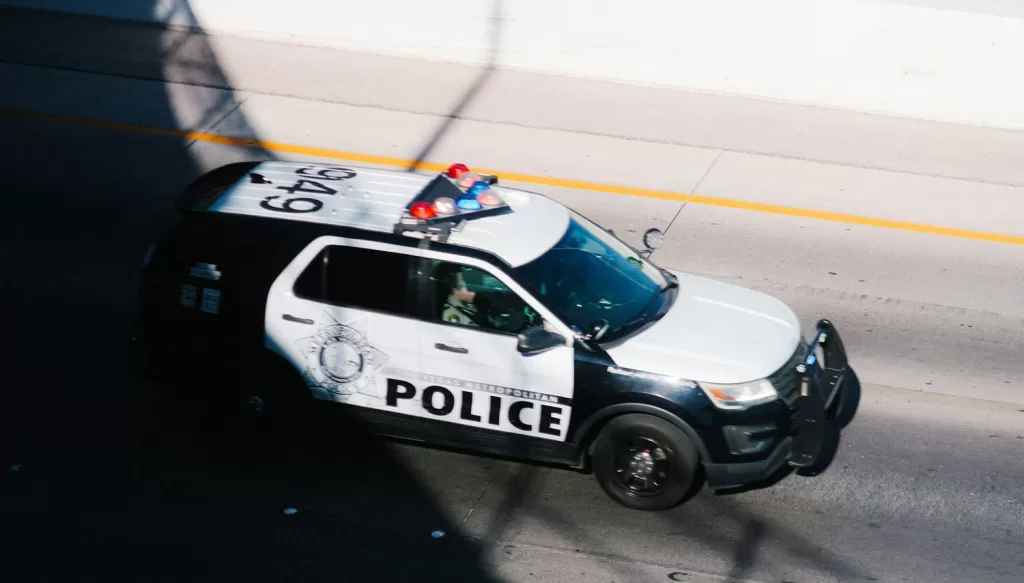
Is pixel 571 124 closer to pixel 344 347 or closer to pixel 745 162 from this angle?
pixel 745 162

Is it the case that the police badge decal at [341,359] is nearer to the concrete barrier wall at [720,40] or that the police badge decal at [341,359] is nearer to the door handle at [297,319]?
the door handle at [297,319]

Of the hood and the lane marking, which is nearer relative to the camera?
the hood

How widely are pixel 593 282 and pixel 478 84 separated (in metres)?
8.78

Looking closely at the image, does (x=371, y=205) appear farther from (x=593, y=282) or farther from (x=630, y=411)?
(x=630, y=411)

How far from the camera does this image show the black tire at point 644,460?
734cm

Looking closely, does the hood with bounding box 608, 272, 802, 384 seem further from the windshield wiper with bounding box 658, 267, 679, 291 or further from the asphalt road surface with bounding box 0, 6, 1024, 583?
the asphalt road surface with bounding box 0, 6, 1024, 583

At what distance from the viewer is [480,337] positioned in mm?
7461

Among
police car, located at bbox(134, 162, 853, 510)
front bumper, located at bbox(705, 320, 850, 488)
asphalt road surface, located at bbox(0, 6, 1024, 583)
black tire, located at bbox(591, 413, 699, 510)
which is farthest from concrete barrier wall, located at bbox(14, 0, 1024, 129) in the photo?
black tire, located at bbox(591, 413, 699, 510)

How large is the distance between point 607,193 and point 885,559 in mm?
6641

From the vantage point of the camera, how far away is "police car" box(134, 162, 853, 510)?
7355 mm

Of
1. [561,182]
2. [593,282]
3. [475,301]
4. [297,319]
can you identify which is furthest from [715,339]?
[561,182]

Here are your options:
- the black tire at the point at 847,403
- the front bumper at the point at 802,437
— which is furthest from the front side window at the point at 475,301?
the black tire at the point at 847,403

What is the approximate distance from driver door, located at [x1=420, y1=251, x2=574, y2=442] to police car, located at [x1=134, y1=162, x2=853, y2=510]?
10 mm

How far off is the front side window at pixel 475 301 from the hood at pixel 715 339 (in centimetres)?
66
